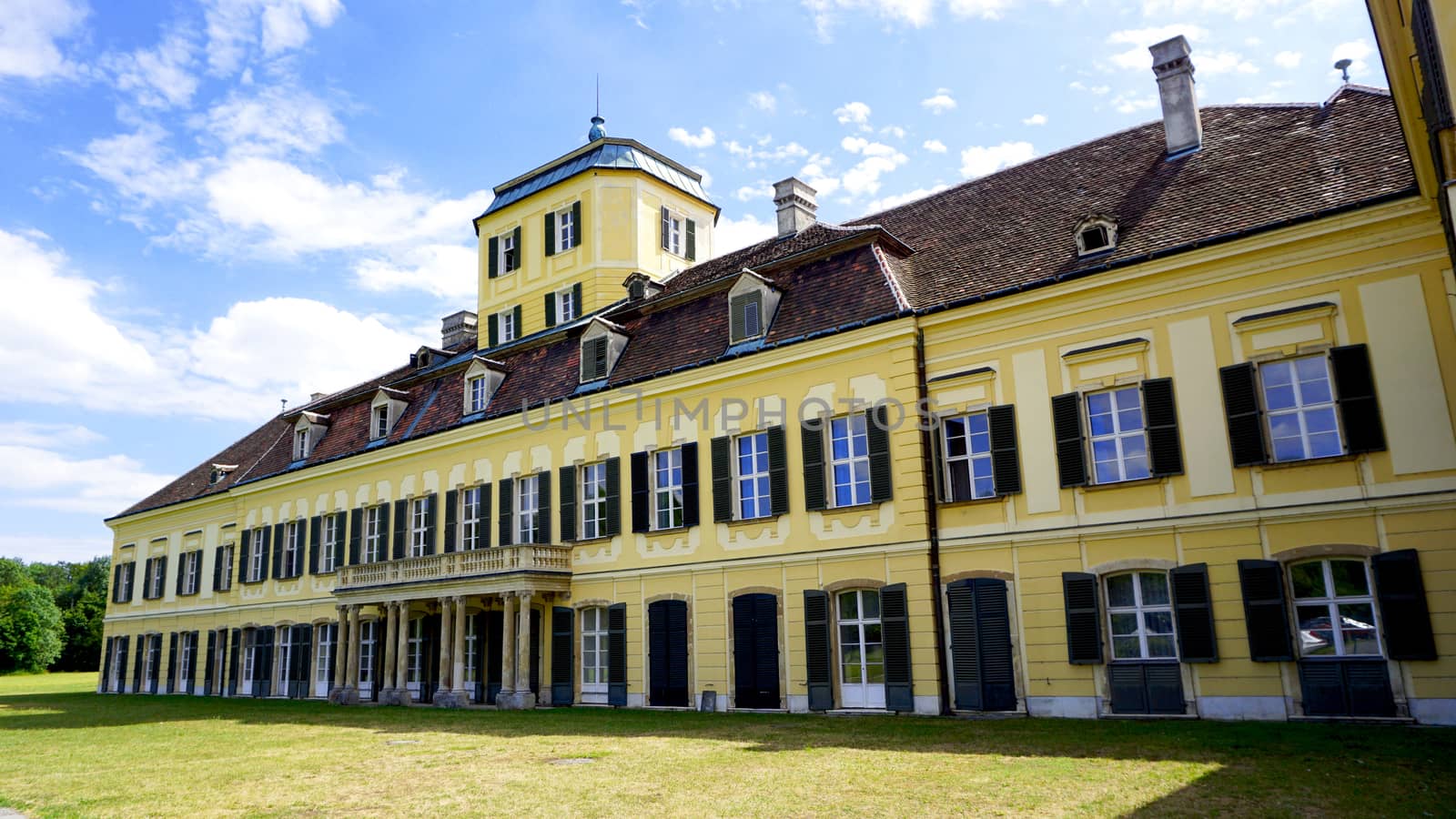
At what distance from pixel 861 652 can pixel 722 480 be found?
4.91 meters

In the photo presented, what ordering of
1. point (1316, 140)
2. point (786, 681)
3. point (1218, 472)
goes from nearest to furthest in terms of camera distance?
point (1218, 472) → point (1316, 140) → point (786, 681)

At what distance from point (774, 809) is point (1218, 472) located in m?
10.7

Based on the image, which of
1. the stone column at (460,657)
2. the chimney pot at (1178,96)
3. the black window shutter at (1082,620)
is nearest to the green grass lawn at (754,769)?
the black window shutter at (1082,620)

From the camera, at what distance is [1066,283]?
18.2 meters

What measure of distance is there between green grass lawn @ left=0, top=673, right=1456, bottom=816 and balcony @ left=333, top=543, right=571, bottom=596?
6117mm

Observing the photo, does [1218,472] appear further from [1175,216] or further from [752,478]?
[752,478]

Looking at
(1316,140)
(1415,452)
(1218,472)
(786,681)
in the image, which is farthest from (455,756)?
(1316,140)

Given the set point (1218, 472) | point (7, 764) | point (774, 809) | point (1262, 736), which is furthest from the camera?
point (1218, 472)

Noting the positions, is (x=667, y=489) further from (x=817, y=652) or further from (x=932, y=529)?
(x=932, y=529)

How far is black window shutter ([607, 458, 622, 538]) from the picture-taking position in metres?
24.6

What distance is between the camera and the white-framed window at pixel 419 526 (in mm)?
29719

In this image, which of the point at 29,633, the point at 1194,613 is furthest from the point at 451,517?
the point at 29,633

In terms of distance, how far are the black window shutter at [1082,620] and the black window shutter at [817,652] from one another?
471cm

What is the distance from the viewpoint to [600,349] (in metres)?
26.0
